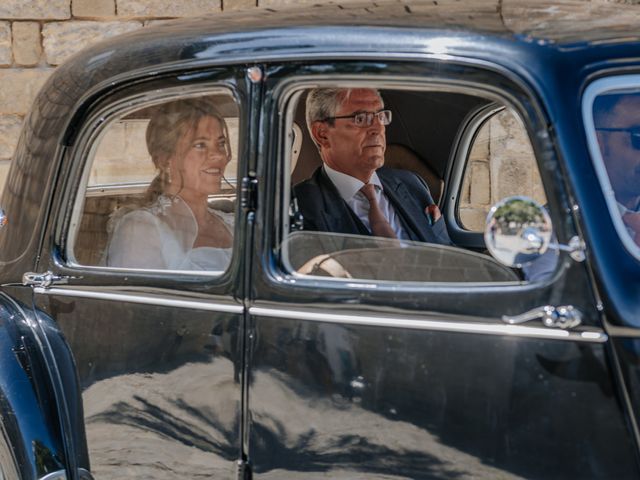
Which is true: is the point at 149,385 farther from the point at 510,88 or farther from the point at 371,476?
the point at 510,88

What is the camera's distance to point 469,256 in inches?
99.1

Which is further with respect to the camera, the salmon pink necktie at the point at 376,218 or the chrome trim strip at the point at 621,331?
the salmon pink necktie at the point at 376,218

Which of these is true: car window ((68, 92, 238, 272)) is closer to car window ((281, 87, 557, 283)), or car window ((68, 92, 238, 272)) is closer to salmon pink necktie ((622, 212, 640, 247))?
car window ((281, 87, 557, 283))

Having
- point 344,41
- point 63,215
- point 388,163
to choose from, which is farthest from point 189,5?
point 344,41

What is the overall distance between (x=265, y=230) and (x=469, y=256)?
49cm

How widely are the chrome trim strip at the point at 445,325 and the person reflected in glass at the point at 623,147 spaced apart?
0.30 m

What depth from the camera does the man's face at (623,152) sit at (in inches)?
95.3

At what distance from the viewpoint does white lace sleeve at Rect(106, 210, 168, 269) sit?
2.93 m

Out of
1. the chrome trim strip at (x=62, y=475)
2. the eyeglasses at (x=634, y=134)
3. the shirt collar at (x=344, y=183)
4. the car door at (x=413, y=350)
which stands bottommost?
the chrome trim strip at (x=62, y=475)

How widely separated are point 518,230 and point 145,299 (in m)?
1.03

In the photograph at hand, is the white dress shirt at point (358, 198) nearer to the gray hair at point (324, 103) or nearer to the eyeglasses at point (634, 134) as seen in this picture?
the gray hair at point (324, 103)

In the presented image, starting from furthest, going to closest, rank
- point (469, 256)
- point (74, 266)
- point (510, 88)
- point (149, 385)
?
point (74, 266) < point (149, 385) < point (469, 256) < point (510, 88)

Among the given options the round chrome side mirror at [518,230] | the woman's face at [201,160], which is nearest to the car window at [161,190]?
the woman's face at [201,160]

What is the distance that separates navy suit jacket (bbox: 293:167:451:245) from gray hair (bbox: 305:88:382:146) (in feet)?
0.49
